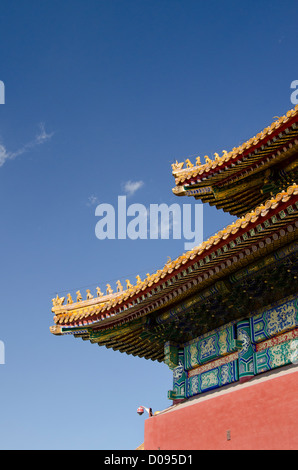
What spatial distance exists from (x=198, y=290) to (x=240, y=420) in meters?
2.94

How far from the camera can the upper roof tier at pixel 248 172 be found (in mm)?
12117

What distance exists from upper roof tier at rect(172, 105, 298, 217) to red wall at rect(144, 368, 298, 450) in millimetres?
5164

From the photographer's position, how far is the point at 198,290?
37.4 ft

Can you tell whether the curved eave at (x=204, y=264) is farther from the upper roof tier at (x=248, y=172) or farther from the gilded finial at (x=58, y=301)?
the upper roof tier at (x=248, y=172)

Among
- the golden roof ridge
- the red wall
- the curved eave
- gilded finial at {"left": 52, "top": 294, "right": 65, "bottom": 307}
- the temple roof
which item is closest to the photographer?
the red wall

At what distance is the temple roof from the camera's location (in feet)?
30.7

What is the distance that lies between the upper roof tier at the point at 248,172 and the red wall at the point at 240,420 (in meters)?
5.16

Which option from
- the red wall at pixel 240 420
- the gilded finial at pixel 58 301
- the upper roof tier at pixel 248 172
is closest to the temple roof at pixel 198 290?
the gilded finial at pixel 58 301

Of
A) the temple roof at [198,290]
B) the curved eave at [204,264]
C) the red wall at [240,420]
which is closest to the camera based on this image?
the red wall at [240,420]

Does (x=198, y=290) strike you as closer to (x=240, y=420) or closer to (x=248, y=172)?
(x=240, y=420)

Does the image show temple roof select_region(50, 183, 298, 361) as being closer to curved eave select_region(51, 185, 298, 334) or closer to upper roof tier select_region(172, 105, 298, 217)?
curved eave select_region(51, 185, 298, 334)

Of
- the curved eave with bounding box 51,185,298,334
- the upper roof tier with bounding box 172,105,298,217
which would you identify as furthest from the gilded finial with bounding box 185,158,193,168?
the curved eave with bounding box 51,185,298,334

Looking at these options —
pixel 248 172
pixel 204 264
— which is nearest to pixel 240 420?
pixel 204 264

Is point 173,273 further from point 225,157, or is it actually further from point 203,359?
point 225,157
